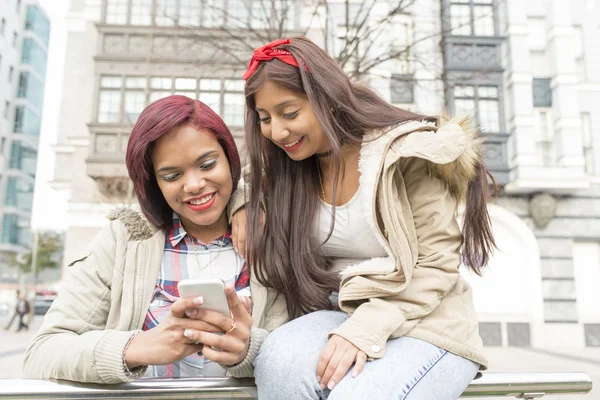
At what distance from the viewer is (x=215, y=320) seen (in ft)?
4.78

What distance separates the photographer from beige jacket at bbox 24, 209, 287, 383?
1.59 meters

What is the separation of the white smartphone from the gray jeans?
0.25m

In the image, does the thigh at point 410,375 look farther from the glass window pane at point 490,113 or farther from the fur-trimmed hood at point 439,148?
the glass window pane at point 490,113

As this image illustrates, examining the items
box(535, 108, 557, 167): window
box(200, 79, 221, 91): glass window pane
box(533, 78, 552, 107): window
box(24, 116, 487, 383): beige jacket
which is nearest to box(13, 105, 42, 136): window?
box(200, 79, 221, 91): glass window pane

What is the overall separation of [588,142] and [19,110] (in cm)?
3885

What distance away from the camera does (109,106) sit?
12.8 meters

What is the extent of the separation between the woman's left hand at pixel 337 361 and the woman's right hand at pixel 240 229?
64cm

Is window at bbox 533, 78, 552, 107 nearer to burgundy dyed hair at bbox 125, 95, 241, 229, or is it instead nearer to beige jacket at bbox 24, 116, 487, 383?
beige jacket at bbox 24, 116, 487, 383

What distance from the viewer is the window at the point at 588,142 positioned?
13039 mm

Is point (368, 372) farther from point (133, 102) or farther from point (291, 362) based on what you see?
point (133, 102)

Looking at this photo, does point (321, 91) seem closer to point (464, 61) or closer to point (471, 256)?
point (471, 256)

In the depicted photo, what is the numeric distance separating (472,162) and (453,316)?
572 millimetres

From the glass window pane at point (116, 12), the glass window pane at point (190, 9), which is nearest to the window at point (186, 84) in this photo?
the glass window pane at point (190, 9)

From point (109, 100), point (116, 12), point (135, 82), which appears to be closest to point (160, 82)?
point (135, 82)
